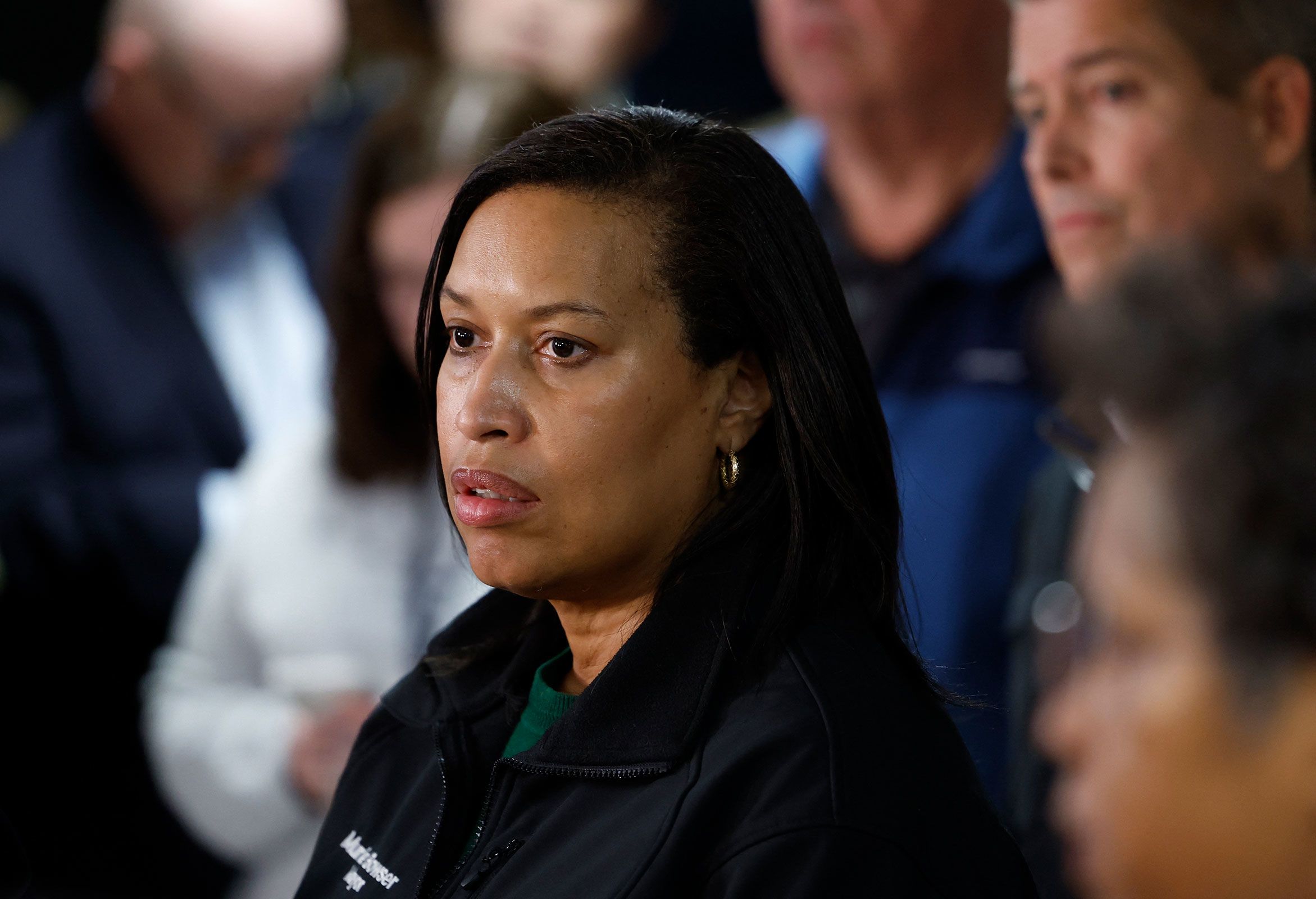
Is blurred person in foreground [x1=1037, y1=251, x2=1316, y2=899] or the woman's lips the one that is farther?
the woman's lips

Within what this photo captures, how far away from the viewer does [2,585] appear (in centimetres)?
289

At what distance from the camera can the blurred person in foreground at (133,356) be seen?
2.87 meters

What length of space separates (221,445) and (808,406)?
6.86ft

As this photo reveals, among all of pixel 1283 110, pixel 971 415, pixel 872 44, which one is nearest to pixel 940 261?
pixel 971 415

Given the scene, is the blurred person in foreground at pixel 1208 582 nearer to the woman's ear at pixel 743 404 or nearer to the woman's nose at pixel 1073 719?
the woman's nose at pixel 1073 719

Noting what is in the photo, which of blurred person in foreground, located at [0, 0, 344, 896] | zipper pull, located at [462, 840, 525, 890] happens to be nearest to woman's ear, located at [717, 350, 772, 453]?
zipper pull, located at [462, 840, 525, 890]

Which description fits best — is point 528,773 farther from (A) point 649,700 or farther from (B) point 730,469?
(B) point 730,469

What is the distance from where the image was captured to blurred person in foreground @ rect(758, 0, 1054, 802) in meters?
1.94

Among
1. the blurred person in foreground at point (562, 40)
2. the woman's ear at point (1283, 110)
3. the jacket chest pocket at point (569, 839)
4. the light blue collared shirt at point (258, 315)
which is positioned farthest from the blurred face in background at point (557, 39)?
the jacket chest pocket at point (569, 839)

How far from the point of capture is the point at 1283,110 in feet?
5.13

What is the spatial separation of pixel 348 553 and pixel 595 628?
1285mm

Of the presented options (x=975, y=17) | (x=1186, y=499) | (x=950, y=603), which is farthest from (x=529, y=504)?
(x=975, y=17)

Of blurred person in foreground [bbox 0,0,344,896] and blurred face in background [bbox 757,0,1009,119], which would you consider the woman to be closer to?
blurred face in background [bbox 757,0,1009,119]

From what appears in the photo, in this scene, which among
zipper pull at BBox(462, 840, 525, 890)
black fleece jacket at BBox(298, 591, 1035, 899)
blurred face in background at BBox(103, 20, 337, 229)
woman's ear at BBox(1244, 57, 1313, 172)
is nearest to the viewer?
black fleece jacket at BBox(298, 591, 1035, 899)
